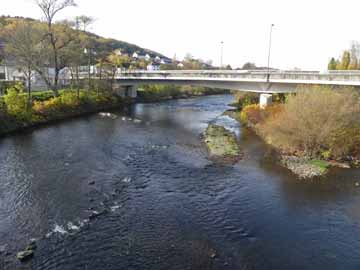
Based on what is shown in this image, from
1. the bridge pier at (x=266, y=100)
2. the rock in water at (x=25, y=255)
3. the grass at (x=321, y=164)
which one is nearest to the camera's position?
the rock in water at (x=25, y=255)

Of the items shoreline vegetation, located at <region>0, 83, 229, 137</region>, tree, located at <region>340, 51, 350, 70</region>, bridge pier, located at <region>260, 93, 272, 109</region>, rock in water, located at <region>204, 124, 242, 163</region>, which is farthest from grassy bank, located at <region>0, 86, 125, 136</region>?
tree, located at <region>340, 51, 350, 70</region>

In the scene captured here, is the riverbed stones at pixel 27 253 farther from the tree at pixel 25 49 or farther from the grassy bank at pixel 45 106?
the tree at pixel 25 49

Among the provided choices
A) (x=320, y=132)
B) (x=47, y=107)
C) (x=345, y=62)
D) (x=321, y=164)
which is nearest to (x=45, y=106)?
(x=47, y=107)

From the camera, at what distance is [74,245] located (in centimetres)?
1333

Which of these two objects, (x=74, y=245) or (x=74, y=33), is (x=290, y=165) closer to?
(x=74, y=245)

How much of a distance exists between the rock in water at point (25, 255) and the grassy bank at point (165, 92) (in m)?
58.5

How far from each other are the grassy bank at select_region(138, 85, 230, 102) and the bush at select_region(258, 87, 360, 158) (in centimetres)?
4705

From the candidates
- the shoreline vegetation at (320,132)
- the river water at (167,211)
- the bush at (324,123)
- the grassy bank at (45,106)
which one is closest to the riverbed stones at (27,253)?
the river water at (167,211)

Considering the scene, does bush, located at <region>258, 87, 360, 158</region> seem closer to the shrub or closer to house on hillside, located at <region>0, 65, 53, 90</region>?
the shrub

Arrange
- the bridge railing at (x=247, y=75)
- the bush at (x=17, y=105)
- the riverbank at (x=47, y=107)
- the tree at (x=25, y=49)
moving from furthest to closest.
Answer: the tree at (x=25, y=49)
the bush at (x=17, y=105)
the riverbank at (x=47, y=107)
the bridge railing at (x=247, y=75)

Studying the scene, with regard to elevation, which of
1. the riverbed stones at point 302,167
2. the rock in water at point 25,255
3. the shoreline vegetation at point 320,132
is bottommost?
the rock in water at point 25,255

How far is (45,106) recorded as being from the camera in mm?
41656

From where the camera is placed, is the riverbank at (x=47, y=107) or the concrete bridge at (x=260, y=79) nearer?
the concrete bridge at (x=260, y=79)

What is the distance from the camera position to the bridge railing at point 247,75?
1294 inches
